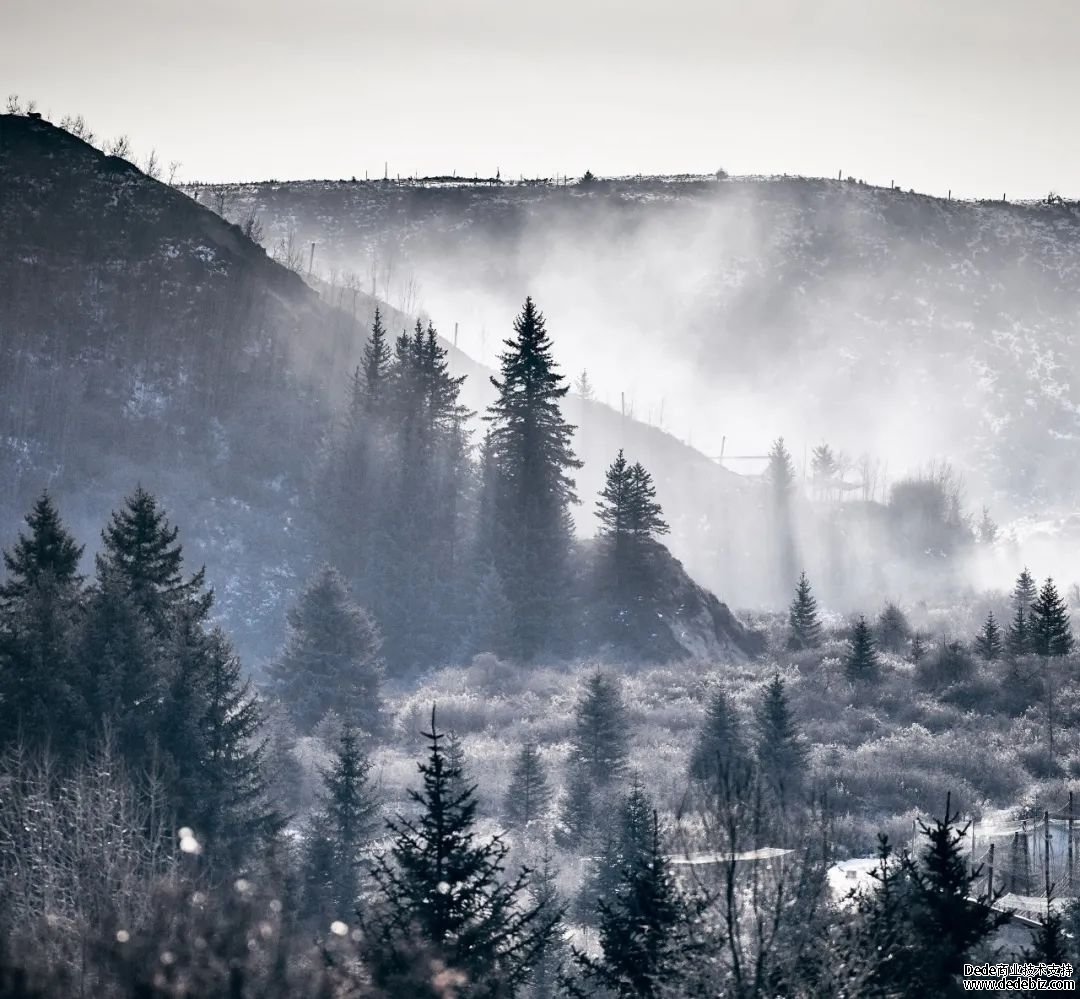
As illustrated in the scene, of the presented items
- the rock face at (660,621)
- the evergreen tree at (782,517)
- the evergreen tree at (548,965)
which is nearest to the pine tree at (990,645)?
the rock face at (660,621)

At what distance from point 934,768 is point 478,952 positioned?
3644 centimetres

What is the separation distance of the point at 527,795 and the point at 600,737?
5.86m

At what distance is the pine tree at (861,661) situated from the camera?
7188cm

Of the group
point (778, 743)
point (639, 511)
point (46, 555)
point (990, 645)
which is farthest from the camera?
point (639, 511)

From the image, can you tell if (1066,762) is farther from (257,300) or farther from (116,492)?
(257,300)

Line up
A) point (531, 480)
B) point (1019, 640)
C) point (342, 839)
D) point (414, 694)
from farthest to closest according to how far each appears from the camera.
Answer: point (531, 480) → point (1019, 640) → point (414, 694) → point (342, 839)

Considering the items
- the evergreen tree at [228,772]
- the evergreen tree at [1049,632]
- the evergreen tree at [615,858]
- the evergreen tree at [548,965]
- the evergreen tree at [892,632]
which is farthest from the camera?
the evergreen tree at [892,632]

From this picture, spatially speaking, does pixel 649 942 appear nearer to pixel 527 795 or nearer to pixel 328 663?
pixel 527 795

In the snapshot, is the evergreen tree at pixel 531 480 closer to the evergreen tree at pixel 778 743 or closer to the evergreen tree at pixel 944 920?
the evergreen tree at pixel 778 743

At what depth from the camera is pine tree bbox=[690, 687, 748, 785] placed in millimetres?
53781

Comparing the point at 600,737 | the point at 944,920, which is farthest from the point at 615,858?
the point at 600,737

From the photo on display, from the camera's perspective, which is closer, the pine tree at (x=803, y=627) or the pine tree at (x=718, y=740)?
the pine tree at (x=718, y=740)

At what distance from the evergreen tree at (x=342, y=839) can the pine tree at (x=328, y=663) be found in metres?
19.3

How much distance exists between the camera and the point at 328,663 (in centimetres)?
6475
